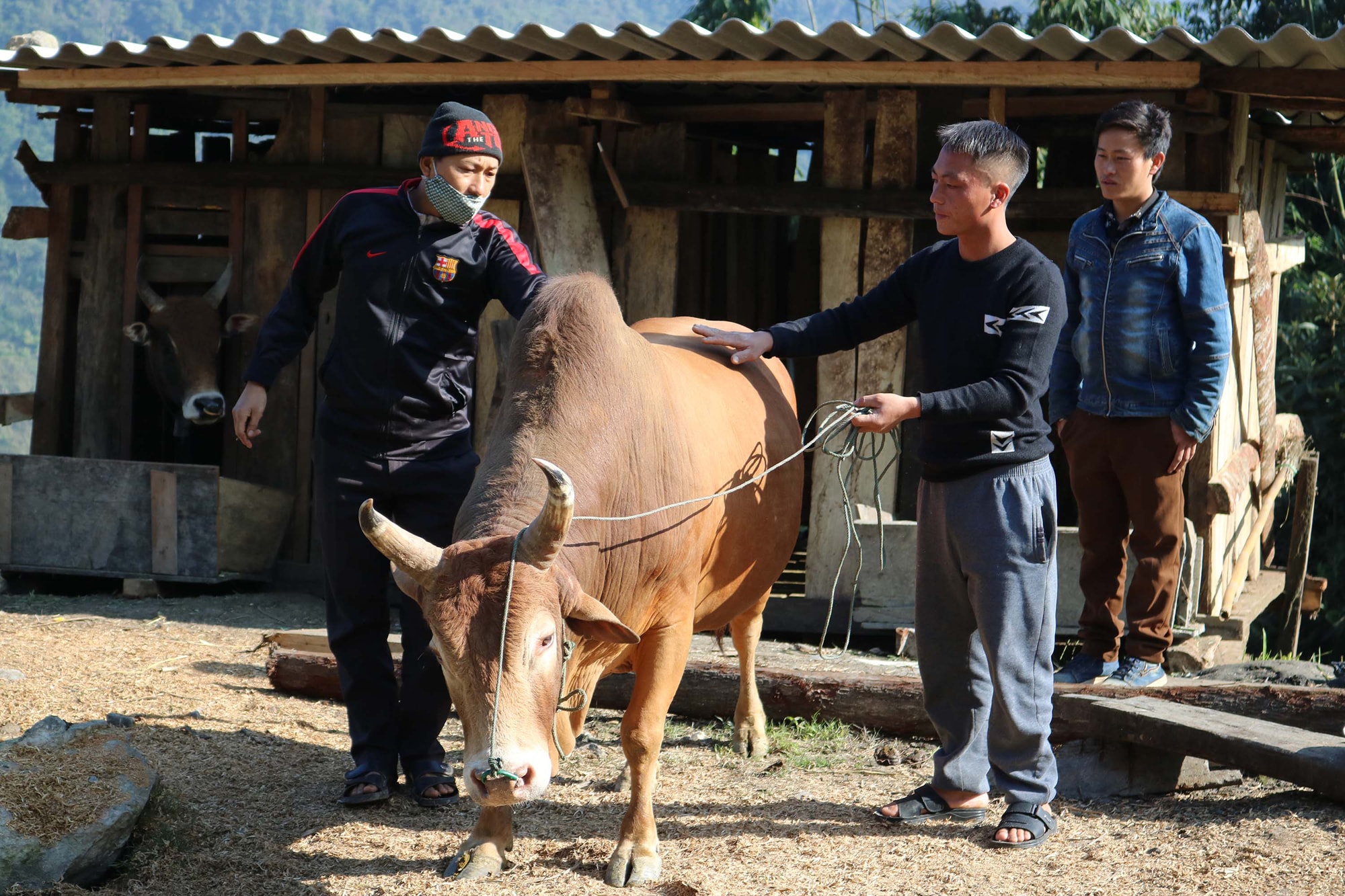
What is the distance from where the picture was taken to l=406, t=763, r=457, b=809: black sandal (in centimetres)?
449

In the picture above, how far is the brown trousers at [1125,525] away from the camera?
5133 mm

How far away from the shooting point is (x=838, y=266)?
7547mm

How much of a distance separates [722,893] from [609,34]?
465 cm

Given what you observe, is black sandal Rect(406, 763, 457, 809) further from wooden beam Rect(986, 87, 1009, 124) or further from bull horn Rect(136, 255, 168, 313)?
bull horn Rect(136, 255, 168, 313)

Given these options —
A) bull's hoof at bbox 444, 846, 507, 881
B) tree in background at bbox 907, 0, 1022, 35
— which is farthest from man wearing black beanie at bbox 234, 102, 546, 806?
tree in background at bbox 907, 0, 1022, 35

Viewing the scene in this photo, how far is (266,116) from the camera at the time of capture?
916 centimetres

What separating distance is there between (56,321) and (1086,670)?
726 cm

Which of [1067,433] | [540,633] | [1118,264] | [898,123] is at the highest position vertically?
[898,123]

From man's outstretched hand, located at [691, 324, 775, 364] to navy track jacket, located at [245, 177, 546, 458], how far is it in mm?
653

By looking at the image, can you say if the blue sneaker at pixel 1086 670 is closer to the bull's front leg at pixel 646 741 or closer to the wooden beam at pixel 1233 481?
the wooden beam at pixel 1233 481

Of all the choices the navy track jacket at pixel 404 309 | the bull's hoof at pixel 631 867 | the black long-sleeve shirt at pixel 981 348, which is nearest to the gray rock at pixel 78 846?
the navy track jacket at pixel 404 309

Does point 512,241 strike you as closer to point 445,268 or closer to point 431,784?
point 445,268

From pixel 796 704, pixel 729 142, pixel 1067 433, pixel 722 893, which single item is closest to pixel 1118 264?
pixel 1067 433

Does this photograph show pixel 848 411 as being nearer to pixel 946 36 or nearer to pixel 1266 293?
pixel 946 36
